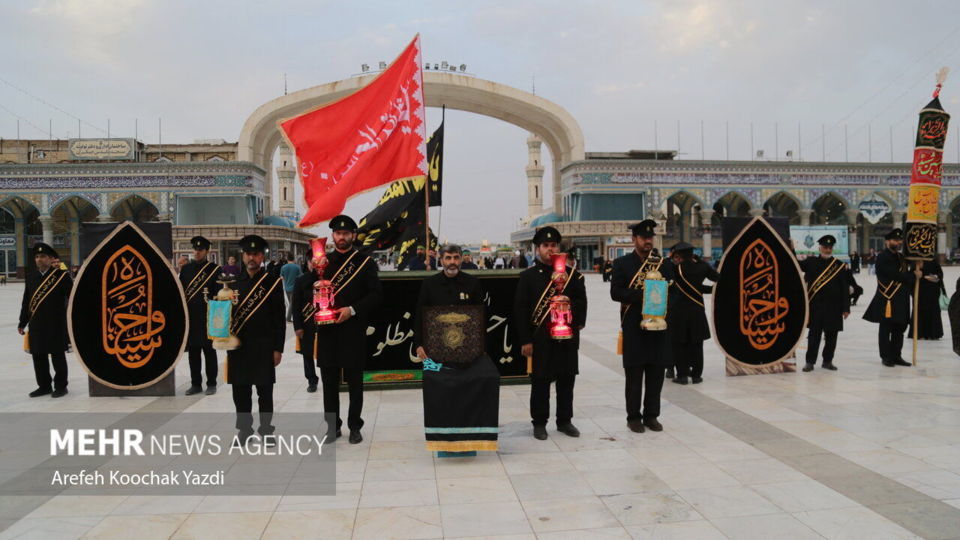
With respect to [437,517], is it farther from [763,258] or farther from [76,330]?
[763,258]

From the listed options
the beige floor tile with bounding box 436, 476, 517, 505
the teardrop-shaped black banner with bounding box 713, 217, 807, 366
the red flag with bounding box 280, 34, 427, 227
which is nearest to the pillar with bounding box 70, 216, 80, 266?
the red flag with bounding box 280, 34, 427, 227

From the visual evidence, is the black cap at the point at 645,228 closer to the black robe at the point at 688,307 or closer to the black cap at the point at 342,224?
the black robe at the point at 688,307

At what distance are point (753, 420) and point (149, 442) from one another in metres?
4.76

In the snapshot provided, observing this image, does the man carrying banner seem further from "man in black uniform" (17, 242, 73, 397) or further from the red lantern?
"man in black uniform" (17, 242, 73, 397)

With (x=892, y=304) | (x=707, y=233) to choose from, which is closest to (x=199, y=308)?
(x=892, y=304)

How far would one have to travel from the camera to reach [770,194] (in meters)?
40.5

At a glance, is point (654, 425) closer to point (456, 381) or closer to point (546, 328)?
point (546, 328)

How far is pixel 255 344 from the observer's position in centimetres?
472

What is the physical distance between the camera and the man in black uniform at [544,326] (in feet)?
16.0

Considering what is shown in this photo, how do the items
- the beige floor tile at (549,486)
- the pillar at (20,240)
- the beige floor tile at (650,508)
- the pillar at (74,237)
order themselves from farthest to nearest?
the pillar at (74,237) < the pillar at (20,240) < the beige floor tile at (549,486) < the beige floor tile at (650,508)

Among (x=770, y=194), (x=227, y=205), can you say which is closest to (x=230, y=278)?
(x=227, y=205)

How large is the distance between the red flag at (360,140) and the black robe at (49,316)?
8.95 ft

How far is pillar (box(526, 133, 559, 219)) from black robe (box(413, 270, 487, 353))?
2513 inches

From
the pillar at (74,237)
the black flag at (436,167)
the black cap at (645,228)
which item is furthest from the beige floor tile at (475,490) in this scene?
the pillar at (74,237)
